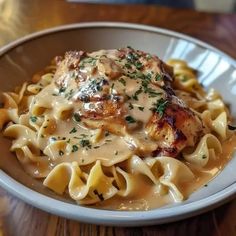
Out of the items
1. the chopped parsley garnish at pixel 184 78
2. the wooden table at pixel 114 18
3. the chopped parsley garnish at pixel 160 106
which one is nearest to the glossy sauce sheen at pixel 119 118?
the chopped parsley garnish at pixel 160 106

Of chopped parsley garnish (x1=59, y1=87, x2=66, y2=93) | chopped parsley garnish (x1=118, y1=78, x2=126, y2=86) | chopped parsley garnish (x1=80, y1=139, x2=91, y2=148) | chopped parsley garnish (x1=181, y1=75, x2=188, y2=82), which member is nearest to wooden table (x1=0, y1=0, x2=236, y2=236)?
chopped parsley garnish (x1=181, y1=75, x2=188, y2=82)

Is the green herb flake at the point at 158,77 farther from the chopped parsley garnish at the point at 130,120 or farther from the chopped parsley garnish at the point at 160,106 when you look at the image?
the chopped parsley garnish at the point at 130,120

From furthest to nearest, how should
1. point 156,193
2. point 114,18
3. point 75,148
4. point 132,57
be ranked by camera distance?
point 114,18 → point 132,57 → point 75,148 → point 156,193

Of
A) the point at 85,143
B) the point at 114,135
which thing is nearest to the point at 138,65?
the point at 114,135

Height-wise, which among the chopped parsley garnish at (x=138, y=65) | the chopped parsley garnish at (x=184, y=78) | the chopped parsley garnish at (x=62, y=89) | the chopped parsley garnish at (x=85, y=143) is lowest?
the chopped parsley garnish at (x=85, y=143)

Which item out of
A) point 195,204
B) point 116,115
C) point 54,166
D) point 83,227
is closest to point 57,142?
point 54,166

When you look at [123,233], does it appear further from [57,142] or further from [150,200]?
[57,142]

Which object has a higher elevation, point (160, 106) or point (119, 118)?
point (160, 106)

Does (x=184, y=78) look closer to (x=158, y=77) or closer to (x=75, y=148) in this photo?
(x=158, y=77)

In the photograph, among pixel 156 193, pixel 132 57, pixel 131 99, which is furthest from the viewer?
pixel 132 57

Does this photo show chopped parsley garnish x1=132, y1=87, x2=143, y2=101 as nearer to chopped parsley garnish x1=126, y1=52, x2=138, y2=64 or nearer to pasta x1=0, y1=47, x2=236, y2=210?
pasta x1=0, y1=47, x2=236, y2=210
